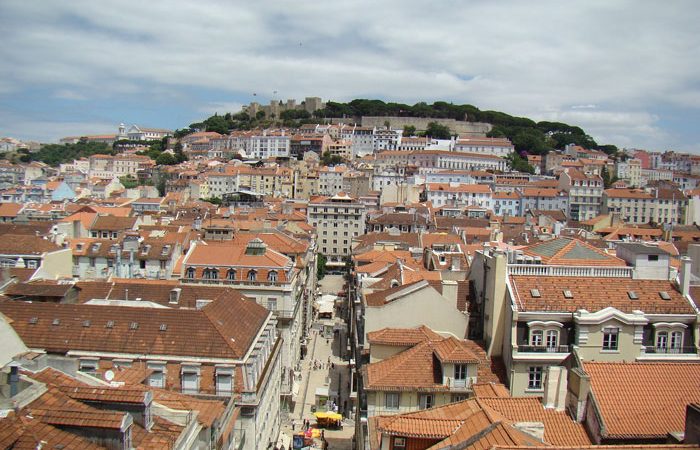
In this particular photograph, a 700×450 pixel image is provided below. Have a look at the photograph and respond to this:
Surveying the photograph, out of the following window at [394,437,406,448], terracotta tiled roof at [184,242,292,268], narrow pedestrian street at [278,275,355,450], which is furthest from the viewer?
terracotta tiled roof at [184,242,292,268]

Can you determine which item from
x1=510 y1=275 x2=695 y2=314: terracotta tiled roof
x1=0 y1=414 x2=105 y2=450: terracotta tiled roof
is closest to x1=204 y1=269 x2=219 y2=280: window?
x1=510 y1=275 x2=695 y2=314: terracotta tiled roof

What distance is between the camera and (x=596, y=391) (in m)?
17.4

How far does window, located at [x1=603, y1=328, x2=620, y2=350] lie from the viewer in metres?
24.5

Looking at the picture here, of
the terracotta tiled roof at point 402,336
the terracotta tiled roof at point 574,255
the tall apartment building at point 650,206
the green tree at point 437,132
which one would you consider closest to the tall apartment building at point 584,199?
the tall apartment building at point 650,206

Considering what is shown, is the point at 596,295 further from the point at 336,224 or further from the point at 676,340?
the point at 336,224

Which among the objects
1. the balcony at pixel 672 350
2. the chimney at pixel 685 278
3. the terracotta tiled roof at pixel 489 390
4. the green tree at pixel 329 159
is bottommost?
the terracotta tiled roof at pixel 489 390

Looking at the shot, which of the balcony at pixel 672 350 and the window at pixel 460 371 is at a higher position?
the balcony at pixel 672 350

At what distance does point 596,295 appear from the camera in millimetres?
25859

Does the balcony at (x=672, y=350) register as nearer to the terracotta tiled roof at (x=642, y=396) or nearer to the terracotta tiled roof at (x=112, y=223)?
the terracotta tiled roof at (x=642, y=396)

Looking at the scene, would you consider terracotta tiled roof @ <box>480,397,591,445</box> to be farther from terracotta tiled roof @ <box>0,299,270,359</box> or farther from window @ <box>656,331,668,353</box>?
terracotta tiled roof @ <box>0,299,270,359</box>

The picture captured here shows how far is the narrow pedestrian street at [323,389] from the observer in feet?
119

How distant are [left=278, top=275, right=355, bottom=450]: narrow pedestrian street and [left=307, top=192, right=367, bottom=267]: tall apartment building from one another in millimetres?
37049

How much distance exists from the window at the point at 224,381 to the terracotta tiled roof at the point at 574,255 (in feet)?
46.8

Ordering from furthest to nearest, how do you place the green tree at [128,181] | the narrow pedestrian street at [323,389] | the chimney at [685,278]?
the green tree at [128,181] < the narrow pedestrian street at [323,389] < the chimney at [685,278]
